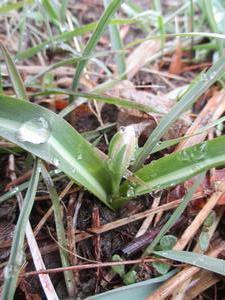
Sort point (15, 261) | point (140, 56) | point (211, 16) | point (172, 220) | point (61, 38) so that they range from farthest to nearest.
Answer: point (140, 56) → point (211, 16) → point (61, 38) → point (172, 220) → point (15, 261)

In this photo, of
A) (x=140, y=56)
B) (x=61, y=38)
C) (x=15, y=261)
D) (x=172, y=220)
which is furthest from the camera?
(x=140, y=56)

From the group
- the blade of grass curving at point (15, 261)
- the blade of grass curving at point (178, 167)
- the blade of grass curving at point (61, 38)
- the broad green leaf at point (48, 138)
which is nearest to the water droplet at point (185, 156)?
the blade of grass curving at point (178, 167)

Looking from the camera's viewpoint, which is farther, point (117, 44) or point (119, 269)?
point (117, 44)

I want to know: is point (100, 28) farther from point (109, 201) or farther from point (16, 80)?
point (109, 201)

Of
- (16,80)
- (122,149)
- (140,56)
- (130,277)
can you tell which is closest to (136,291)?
(130,277)

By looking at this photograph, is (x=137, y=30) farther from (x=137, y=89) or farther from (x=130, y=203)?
(x=130, y=203)

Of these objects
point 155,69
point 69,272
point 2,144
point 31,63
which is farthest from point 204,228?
point 31,63
